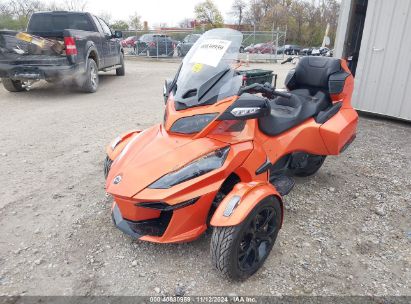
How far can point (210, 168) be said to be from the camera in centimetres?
246

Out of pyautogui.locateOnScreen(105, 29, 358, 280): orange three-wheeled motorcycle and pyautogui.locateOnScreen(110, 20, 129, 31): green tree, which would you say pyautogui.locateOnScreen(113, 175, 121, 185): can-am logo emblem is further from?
pyautogui.locateOnScreen(110, 20, 129, 31): green tree

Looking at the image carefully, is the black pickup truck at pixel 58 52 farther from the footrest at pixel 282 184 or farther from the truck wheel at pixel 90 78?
the footrest at pixel 282 184

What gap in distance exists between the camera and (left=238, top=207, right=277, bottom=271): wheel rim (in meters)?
2.49

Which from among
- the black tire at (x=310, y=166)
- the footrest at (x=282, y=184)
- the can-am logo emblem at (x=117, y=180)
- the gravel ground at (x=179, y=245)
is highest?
the can-am logo emblem at (x=117, y=180)

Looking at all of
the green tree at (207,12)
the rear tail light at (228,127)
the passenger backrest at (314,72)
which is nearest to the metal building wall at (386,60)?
the passenger backrest at (314,72)

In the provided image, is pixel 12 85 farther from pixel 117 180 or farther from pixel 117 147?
pixel 117 180

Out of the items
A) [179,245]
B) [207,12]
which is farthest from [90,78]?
[207,12]

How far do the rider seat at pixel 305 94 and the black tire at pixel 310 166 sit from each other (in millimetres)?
697

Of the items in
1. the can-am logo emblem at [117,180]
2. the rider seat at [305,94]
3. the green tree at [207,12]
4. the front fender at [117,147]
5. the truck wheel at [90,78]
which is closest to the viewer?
the can-am logo emblem at [117,180]

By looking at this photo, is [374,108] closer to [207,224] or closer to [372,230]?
[372,230]

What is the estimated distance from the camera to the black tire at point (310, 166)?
412 centimetres

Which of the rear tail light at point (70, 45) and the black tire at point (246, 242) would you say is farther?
the rear tail light at point (70, 45)

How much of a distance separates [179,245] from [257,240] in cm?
69

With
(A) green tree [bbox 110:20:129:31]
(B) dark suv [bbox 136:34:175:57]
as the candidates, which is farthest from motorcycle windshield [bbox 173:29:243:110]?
(A) green tree [bbox 110:20:129:31]
